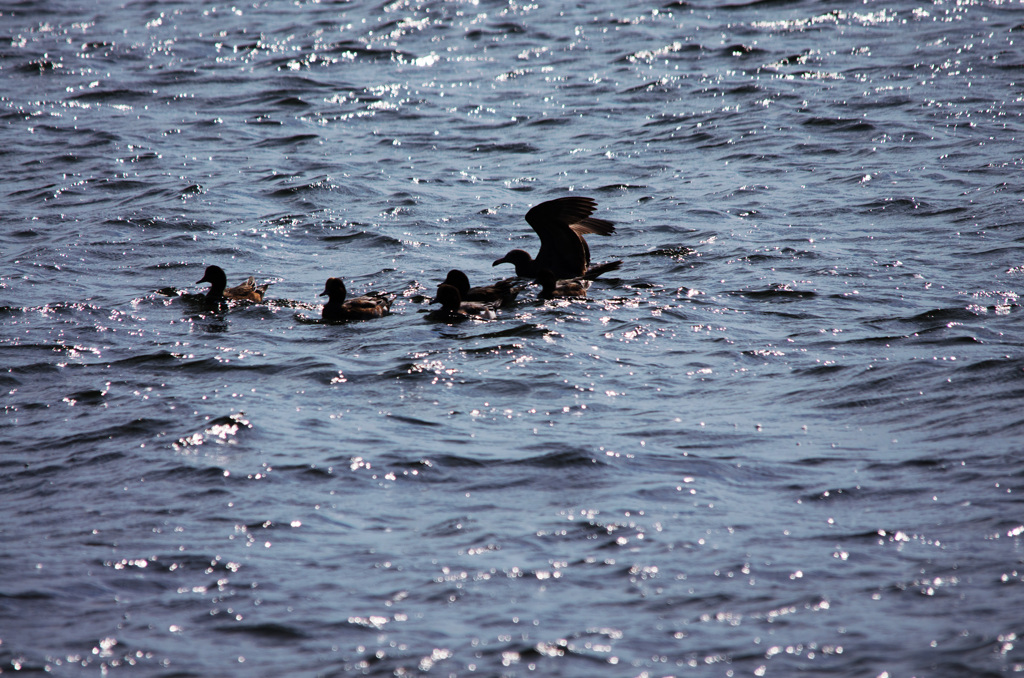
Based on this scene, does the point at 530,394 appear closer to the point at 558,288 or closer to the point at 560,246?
the point at 558,288

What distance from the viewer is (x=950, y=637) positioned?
5254 millimetres

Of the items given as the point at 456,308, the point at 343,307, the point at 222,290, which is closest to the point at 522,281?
the point at 456,308

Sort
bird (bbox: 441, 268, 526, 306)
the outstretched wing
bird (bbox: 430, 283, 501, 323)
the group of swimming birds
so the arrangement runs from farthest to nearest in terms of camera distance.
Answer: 1. the outstretched wing
2. bird (bbox: 441, 268, 526, 306)
3. the group of swimming birds
4. bird (bbox: 430, 283, 501, 323)

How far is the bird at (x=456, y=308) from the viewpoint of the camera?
1034 centimetres

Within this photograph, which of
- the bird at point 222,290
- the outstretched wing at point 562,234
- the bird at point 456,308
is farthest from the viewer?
the outstretched wing at point 562,234

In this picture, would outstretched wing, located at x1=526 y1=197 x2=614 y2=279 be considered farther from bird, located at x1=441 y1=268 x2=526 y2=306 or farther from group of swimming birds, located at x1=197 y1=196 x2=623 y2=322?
bird, located at x1=441 y1=268 x2=526 y2=306

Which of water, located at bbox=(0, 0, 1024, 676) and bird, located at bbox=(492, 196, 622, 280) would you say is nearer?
water, located at bbox=(0, 0, 1024, 676)

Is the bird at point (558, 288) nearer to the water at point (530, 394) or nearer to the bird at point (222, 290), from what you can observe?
the water at point (530, 394)

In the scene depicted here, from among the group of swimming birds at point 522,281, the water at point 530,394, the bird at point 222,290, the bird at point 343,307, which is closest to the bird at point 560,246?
the group of swimming birds at point 522,281

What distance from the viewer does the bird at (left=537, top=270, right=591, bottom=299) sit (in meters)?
11.0

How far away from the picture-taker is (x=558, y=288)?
1114cm

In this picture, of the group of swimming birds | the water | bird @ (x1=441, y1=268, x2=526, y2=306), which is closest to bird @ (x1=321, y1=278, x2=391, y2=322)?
the group of swimming birds

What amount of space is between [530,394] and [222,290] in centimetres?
405

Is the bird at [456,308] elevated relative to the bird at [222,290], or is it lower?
lower
